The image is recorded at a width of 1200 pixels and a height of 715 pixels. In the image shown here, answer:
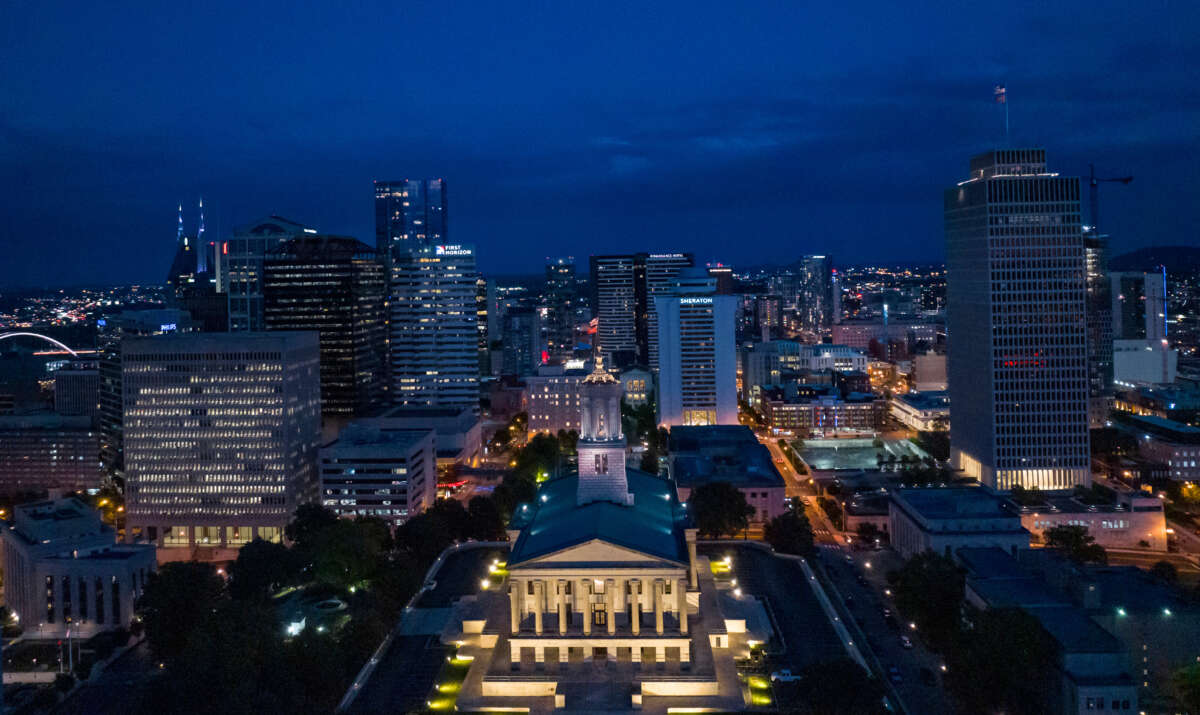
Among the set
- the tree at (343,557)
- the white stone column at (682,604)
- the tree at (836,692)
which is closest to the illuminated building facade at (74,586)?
the tree at (343,557)

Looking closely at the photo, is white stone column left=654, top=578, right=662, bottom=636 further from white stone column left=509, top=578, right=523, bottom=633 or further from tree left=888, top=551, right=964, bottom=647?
tree left=888, top=551, right=964, bottom=647

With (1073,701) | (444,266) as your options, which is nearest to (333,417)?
(444,266)

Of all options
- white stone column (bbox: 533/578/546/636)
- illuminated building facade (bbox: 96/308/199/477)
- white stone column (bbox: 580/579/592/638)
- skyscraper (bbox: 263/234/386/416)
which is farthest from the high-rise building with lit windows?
white stone column (bbox: 580/579/592/638)

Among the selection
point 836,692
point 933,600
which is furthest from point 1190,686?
point 836,692

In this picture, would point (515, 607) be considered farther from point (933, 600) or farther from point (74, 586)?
point (74, 586)

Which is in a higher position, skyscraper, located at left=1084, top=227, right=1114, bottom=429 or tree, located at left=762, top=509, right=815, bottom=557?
skyscraper, located at left=1084, top=227, right=1114, bottom=429

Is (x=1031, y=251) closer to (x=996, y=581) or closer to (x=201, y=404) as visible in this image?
(x=996, y=581)

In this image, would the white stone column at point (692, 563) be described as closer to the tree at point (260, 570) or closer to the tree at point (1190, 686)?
the tree at point (1190, 686)
